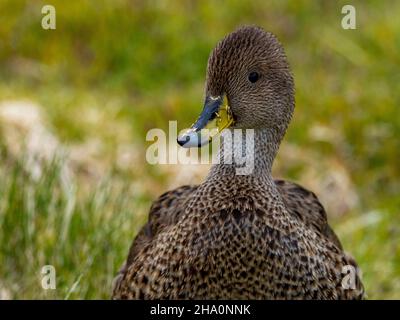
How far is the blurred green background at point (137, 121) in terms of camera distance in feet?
16.0

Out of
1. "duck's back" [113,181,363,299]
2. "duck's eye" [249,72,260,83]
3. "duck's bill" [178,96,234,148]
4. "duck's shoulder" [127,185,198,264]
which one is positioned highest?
"duck's eye" [249,72,260,83]

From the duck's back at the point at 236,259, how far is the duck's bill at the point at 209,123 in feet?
0.85

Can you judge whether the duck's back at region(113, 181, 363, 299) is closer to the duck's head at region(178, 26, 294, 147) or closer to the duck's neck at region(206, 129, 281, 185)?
the duck's neck at region(206, 129, 281, 185)

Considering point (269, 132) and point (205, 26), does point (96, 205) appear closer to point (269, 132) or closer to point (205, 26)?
point (269, 132)

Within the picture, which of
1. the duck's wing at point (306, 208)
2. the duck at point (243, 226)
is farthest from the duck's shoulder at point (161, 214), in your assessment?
the duck's wing at point (306, 208)

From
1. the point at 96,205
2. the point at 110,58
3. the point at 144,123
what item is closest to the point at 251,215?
the point at 96,205

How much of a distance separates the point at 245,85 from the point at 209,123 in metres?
0.20

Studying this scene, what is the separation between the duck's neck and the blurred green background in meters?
0.77

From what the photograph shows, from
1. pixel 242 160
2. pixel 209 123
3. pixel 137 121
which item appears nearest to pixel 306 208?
pixel 242 160

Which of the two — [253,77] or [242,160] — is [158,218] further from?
[253,77]

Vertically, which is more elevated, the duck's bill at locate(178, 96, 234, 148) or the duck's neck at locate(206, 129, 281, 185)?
the duck's bill at locate(178, 96, 234, 148)

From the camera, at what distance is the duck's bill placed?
3738mm

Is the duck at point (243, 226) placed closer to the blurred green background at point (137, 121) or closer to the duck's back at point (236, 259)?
the duck's back at point (236, 259)

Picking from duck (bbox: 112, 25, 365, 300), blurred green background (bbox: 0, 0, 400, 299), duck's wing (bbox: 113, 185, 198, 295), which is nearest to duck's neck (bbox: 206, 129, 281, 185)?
duck (bbox: 112, 25, 365, 300)
